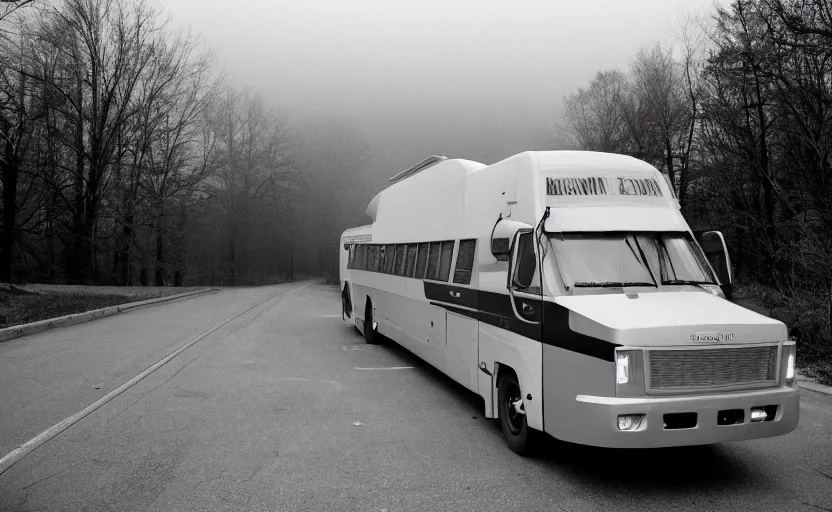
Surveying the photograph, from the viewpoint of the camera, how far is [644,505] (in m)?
4.36

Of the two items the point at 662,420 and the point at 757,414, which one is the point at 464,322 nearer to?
the point at 662,420

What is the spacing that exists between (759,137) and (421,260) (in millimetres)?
12996

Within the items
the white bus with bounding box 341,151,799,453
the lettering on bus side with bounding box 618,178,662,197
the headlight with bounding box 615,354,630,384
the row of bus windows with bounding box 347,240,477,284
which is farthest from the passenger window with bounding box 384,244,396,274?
the headlight with bounding box 615,354,630,384

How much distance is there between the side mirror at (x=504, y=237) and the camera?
5328mm

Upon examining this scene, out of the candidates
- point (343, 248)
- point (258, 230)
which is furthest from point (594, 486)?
point (258, 230)

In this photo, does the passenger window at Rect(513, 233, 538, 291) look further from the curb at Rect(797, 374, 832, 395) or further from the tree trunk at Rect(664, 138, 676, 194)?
the tree trunk at Rect(664, 138, 676, 194)

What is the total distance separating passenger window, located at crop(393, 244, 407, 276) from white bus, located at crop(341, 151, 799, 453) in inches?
95.1

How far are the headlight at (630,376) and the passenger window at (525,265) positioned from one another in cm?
107

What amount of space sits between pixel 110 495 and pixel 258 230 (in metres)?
57.0

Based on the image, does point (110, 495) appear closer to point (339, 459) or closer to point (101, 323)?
point (339, 459)

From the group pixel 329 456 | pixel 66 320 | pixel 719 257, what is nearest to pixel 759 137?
pixel 719 257

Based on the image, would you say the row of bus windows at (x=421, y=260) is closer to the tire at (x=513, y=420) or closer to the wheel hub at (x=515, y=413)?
the tire at (x=513, y=420)

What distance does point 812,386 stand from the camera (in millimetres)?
8461

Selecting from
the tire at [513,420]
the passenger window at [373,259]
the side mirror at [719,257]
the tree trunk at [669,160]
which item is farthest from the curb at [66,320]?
the tree trunk at [669,160]
